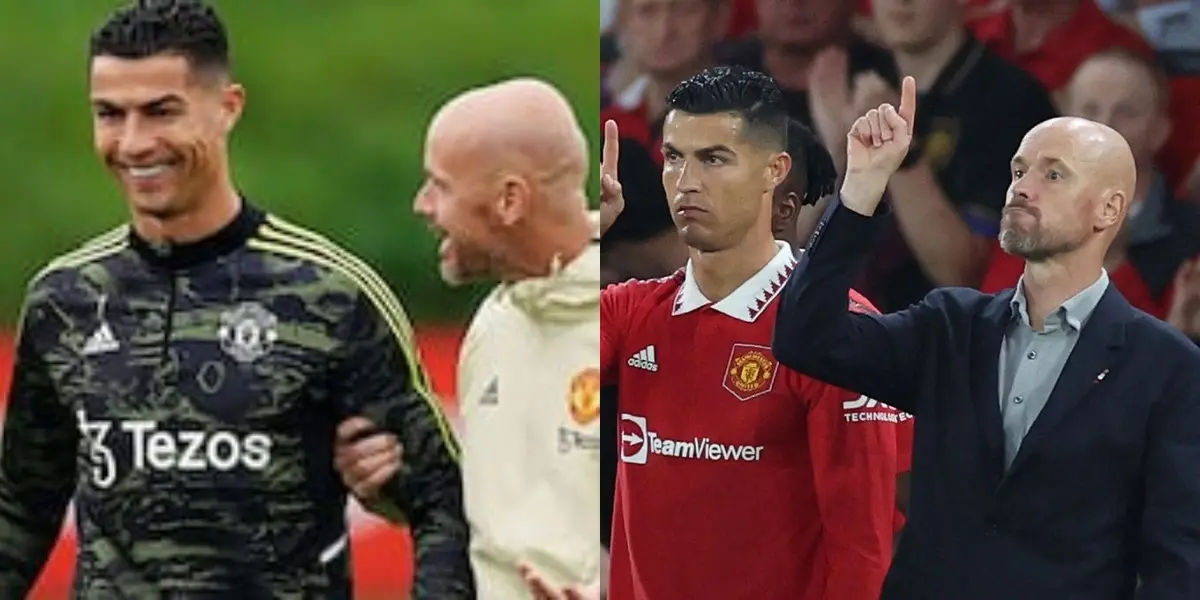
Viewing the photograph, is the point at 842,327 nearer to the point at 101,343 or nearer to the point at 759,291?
the point at 759,291

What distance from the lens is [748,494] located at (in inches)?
110

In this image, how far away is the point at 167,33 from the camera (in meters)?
2.76

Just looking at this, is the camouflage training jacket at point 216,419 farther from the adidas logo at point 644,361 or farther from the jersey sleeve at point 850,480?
the jersey sleeve at point 850,480

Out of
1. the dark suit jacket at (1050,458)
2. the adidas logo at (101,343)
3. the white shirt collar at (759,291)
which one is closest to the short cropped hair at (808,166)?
the white shirt collar at (759,291)

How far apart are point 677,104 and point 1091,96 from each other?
0.76m

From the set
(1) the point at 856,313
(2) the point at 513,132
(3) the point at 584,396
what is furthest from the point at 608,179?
(1) the point at 856,313

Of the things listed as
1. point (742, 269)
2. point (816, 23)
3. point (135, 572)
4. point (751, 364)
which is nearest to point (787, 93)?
point (816, 23)

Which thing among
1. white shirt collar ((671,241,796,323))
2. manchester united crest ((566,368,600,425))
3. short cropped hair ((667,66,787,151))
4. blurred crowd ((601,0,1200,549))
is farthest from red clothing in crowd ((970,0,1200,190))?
manchester united crest ((566,368,600,425))

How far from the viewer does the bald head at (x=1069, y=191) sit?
265 cm

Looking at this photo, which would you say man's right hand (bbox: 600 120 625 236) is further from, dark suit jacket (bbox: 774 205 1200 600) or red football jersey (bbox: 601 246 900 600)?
dark suit jacket (bbox: 774 205 1200 600)

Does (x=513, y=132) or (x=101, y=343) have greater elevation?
(x=513, y=132)

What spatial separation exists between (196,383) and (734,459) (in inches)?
39.7

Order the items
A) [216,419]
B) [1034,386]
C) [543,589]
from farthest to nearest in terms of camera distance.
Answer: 1. [543,589]
2. [216,419]
3. [1034,386]

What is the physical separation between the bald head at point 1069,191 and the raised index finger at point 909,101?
0.21 metres
